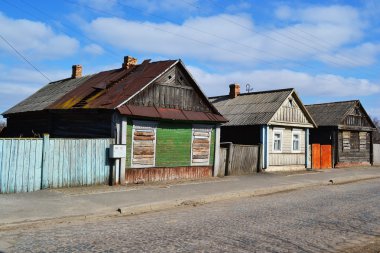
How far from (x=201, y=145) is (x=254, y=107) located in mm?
8036

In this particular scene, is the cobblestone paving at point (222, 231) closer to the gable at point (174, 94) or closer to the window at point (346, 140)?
the gable at point (174, 94)

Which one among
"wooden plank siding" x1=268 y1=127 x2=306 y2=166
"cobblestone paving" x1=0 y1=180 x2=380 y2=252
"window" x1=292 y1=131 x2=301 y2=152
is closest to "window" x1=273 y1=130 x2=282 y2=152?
"wooden plank siding" x1=268 y1=127 x2=306 y2=166

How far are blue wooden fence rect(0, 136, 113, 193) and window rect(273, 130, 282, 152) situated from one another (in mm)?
11917

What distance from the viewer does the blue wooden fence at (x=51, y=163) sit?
42.5 feet

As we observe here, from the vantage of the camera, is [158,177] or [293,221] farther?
[158,177]

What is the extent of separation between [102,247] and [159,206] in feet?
16.7

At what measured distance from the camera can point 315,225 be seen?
9.34 metres

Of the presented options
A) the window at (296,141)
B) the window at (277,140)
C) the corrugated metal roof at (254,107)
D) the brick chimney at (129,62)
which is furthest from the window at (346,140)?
the brick chimney at (129,62)

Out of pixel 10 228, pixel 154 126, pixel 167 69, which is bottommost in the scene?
pixel 10 228

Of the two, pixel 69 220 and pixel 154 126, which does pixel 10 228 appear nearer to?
pixel 69 220

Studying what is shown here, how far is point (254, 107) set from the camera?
1033 inches

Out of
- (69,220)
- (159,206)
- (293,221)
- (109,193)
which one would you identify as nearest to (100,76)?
(109,193)

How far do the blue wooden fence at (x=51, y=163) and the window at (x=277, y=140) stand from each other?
11917 mm

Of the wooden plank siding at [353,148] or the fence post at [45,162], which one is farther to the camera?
the wooden plank siding at [353,148]
